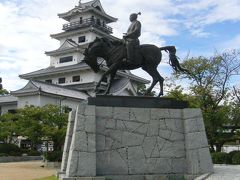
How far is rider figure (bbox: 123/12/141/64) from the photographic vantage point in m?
11.8

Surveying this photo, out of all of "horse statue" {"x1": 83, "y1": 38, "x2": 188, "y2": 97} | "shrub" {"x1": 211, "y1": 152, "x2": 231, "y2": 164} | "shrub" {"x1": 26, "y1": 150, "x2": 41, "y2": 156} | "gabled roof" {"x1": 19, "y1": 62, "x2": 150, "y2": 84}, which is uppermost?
"gabled roof" {"x1": 19, "y1": 62, "x2": 150, "y2": 84}

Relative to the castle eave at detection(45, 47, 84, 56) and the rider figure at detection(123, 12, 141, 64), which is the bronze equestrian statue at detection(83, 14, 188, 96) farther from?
the castle eave at detection(45, 47, 84, 56)

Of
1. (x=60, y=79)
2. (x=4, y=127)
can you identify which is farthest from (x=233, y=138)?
(x=60, y=79)

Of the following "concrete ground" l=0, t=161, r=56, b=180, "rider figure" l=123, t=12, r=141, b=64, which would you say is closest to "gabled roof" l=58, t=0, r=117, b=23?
"concrete ground" l=0, t=161, r=56, b=180

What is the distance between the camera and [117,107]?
11250 millimetres

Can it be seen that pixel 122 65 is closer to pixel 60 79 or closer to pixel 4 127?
pixel 4 127

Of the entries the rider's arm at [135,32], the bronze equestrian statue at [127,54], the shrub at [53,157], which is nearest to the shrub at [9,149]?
the shrub at [53,157]

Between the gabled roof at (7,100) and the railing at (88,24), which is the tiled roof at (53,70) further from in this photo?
the railing at (88,24)

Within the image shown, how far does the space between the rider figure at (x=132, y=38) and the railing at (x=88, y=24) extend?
37235mm

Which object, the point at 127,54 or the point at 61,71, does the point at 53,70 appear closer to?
the point at 61,71

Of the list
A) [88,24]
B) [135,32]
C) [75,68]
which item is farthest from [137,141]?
[88,24]

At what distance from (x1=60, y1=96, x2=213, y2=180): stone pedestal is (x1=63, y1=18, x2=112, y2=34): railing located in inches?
1522

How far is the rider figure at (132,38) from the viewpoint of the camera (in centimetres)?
1182

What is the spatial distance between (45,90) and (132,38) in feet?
95.4
